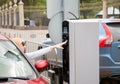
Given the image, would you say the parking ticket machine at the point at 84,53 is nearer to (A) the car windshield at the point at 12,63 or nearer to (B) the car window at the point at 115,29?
(A) the car windshield at the point at 12,63

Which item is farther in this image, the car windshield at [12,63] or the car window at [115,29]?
the car window at [115,29]

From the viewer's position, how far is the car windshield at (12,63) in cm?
536

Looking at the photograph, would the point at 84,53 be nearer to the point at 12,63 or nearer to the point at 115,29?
the point at 12,63

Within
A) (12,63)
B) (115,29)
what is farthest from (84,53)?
(115,29)

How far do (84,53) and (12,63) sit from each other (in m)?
1.14

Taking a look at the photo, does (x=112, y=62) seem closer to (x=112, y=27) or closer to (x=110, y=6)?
(x=112, y=27)

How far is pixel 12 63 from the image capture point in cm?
564

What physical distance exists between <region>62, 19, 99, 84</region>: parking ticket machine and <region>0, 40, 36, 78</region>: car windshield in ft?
2.65

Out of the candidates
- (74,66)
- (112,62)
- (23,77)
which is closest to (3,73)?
(23,77)

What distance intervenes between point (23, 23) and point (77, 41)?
35.7 m

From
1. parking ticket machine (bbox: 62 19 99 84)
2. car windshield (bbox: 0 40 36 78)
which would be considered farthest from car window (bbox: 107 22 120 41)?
car windshield (bbox: 0 40 36 78)

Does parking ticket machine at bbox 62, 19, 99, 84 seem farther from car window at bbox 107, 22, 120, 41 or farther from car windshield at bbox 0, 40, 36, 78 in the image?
car window at bbox 107, 22, 120, 41

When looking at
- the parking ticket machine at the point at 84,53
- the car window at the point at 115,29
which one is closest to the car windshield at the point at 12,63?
the parking ticket machine at the point at 84,53

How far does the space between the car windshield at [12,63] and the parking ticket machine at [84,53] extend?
2.65ft
